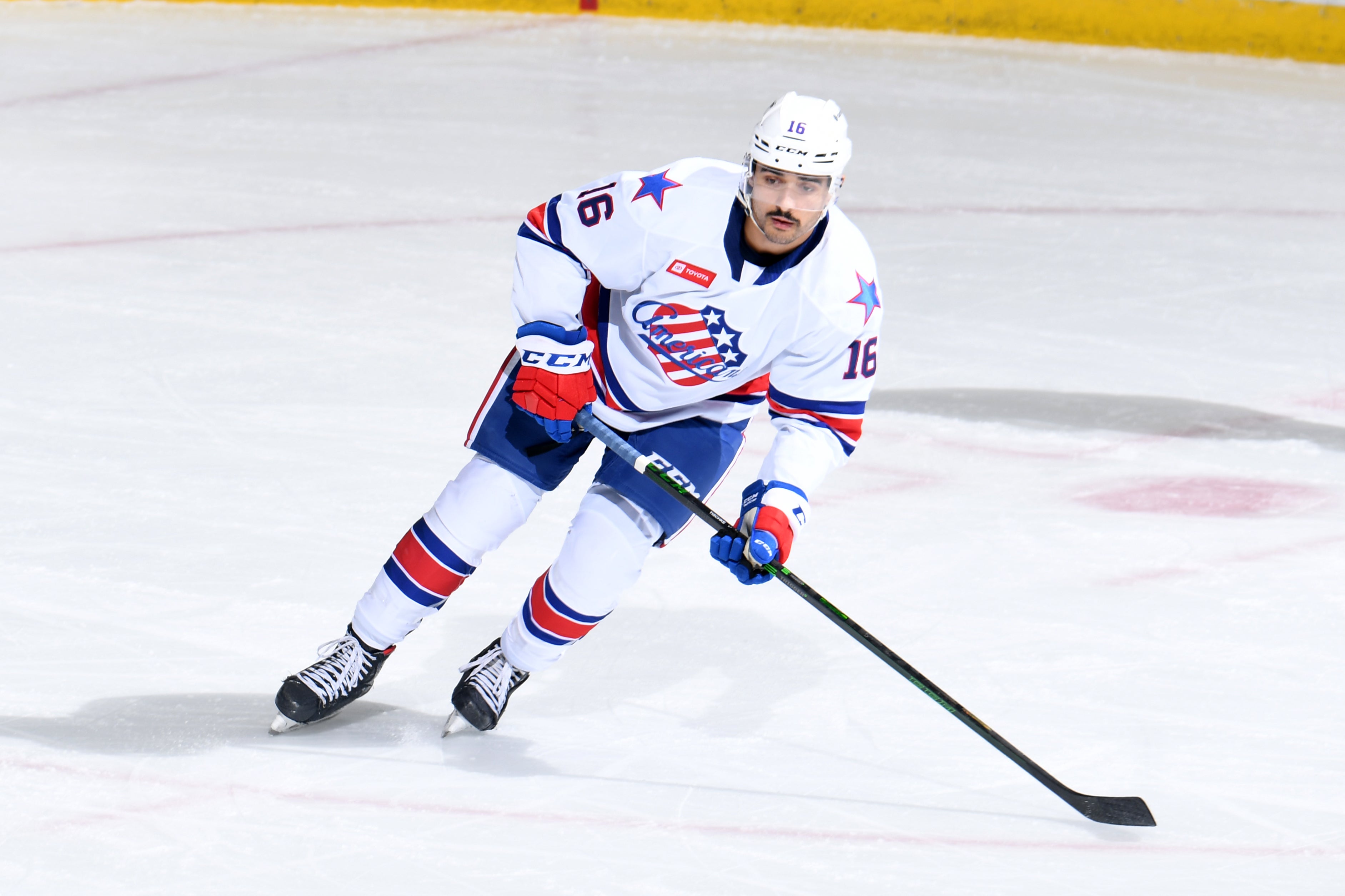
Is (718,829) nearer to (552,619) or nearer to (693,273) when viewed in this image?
(552,619)

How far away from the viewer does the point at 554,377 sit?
2.37 metres

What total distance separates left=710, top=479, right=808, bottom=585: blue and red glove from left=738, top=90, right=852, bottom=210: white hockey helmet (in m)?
0.41

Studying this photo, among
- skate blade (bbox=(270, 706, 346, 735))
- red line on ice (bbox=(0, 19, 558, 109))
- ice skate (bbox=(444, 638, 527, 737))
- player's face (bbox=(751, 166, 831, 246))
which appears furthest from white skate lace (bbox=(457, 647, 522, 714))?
red line on ice (bbox=(0, 19, 558, 109))

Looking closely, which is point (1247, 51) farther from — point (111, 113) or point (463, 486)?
point (463, 486)

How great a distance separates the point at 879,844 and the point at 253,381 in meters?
2.17

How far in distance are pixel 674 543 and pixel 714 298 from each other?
40.7 inches

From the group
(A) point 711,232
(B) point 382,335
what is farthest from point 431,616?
(B) point 382,335

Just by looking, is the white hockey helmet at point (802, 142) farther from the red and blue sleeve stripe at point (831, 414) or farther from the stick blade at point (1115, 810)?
the stick blade at point (1115, 810)

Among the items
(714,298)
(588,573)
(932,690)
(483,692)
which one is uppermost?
(714,298)

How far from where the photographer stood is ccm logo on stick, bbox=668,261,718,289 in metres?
2.33

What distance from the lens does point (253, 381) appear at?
3.91m

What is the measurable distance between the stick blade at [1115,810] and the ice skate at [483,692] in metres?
0.85

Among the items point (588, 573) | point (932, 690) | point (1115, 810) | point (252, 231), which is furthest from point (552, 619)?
point (252, 231)

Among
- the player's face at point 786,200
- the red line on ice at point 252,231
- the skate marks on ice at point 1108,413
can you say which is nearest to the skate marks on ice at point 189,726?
the player's face at point 786,200
